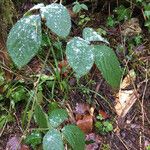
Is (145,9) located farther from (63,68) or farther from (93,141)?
(93,141)

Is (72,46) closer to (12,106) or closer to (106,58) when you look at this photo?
(106,58)

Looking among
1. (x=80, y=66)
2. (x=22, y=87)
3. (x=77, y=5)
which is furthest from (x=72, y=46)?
(x=77, y=5)

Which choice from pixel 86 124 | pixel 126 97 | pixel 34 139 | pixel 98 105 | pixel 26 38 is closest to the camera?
pixel 26 38

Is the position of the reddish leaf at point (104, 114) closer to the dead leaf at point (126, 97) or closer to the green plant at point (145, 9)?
the dead leaf at point (126, 97)

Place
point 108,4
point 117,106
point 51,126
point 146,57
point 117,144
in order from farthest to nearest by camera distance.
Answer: point 108,4 → point 146,57 → point 117,106 → point 117,144 → point 51,126

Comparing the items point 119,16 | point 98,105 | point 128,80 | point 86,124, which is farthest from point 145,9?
point 86,124
